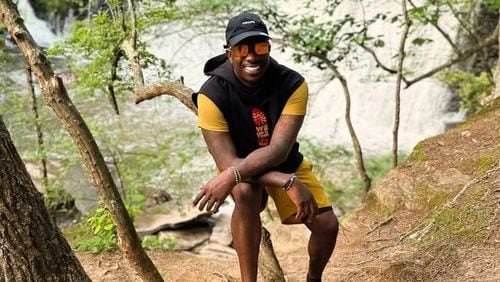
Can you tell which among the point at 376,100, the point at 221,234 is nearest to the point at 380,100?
the point at 376,100

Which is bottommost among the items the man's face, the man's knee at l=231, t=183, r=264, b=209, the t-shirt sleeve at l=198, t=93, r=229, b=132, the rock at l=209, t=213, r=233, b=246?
the rock at l=209, t=213, r=233, b=246

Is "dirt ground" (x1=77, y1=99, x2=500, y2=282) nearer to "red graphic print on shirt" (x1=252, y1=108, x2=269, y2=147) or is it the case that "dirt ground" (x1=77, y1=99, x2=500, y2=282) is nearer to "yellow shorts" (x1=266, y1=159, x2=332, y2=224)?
"yellow shorts" (x1=266, y1=159, x2=332, y2=224)

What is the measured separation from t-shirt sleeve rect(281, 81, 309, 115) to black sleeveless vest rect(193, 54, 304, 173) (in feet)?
0.08

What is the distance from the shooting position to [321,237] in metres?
3.25

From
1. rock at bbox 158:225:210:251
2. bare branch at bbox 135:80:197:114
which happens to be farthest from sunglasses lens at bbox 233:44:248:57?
rock at bbox 158:225:210:251

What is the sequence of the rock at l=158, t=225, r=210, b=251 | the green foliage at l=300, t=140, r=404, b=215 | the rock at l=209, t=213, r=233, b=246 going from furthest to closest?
1. the green foliage at l=300, t=140, r=404, b=215
2. the rock at l=209, t=213, r=233, b=246
3. the rock at l=158, t=225, r=210, b=251

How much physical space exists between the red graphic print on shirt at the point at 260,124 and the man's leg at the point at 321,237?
53 cm

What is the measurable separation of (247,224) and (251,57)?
0.86 m

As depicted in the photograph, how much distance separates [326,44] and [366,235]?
7.99 feet

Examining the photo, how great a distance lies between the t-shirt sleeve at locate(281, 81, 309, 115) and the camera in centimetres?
308

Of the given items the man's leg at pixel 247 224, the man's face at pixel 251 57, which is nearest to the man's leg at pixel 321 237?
the man's leg at pixel 247 224

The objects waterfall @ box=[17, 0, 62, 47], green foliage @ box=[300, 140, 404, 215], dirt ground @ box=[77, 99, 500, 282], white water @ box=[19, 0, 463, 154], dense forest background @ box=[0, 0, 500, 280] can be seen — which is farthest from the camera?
waterfall @ box=[17, 0, 62, 47]

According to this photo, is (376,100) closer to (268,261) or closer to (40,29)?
(268,261)

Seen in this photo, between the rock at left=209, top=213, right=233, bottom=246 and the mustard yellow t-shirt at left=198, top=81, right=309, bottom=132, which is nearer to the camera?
the mustard yellow t-shirt at left=198, top=81, right=309, bottom=132
